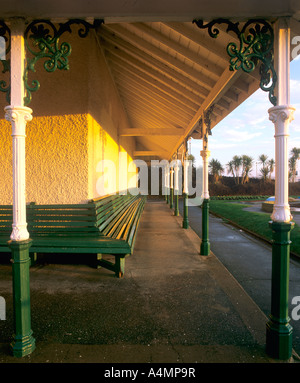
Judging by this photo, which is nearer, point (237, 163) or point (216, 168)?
point (216, 168)

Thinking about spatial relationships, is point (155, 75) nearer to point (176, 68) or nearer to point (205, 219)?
point (176, 68)

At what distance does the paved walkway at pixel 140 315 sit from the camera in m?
2.51

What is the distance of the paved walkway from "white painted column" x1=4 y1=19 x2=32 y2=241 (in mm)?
1183

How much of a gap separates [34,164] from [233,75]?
391 cm

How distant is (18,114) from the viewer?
2.59 meters

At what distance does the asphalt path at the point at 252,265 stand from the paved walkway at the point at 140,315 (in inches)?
13.1

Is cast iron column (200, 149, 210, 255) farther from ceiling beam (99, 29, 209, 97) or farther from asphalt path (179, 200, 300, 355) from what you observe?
ceiling beam (99, 29, 209, 97)

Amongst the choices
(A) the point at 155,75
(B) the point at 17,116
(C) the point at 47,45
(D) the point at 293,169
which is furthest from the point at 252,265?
(D) the point at 293,169

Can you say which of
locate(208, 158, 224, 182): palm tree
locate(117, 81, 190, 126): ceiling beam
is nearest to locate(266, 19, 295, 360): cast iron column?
locate(117, 81, 190, 126): ceiling beam

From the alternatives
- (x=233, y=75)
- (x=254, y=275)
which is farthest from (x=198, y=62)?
(x=254, y=275)

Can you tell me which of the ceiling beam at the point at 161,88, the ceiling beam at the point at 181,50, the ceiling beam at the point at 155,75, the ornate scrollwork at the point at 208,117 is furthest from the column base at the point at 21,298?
the ceiling beam at the point at 161,88

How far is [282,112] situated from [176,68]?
297 cm

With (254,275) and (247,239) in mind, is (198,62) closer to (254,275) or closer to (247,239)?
(254,275)

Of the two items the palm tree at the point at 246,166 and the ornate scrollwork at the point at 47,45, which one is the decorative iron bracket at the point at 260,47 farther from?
the palm tree at the point at 246,166
